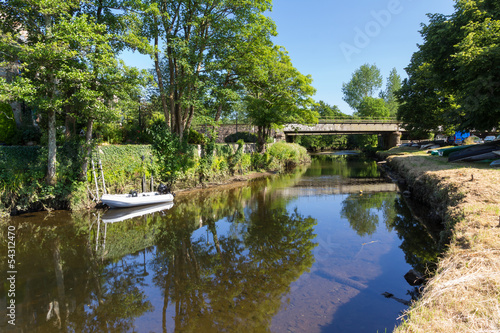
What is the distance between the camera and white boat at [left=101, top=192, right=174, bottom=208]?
12.4 meters

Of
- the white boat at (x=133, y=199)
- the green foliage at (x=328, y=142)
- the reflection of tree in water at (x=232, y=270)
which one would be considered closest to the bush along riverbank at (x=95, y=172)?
the white boat at (x=133, y=199)

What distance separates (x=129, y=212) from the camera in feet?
41.7

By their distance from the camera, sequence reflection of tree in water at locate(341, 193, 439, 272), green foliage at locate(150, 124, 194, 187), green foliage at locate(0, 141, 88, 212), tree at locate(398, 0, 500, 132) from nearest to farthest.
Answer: reflection of tree in water at locate(341, 193, 439, 272), green foliage at locate(0, 141, 88, 212), tree at locate(398, 0, 500, 132), green foliage at locate(150, 124, 194, 187)

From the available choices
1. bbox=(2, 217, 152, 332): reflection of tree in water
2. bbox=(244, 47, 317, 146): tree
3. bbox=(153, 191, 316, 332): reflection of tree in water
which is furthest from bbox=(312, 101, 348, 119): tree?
bbox=(2, 217, 152, 332): reflection of tree in water

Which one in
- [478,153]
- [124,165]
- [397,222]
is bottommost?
[397,222]

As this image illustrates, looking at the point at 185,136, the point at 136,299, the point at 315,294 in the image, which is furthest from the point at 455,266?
the point at 185,136

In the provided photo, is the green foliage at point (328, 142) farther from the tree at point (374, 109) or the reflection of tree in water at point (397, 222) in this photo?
the reflection of tree in water at point (397, 222)

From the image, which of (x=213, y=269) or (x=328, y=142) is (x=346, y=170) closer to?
(x=213, y=269)

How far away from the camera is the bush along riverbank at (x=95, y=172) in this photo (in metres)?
11.2

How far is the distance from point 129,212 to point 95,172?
2.59 meters

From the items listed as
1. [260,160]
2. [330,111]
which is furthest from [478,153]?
[330,111]

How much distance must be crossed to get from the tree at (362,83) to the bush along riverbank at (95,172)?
5598 centimetres

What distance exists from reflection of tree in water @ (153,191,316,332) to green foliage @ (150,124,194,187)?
653cm

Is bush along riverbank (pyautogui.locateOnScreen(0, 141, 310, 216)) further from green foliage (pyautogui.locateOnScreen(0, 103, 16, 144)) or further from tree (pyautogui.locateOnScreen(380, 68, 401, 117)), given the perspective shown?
tree (pyautogui.locateOnScreen(380, 68, 401, 117))
